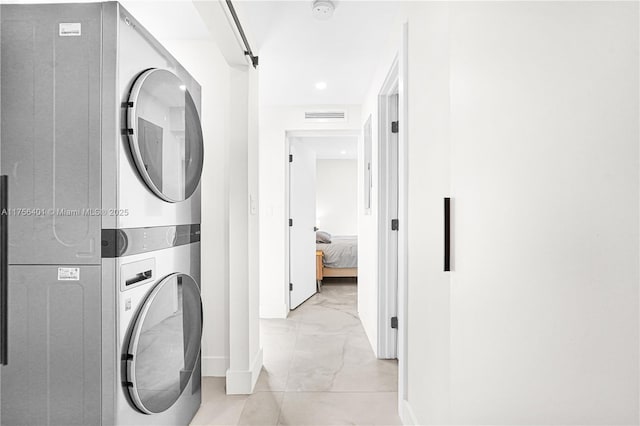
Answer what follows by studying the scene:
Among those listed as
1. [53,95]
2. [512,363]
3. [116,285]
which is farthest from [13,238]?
[512,363]

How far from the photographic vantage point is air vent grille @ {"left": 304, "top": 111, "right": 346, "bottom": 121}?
14.0ft

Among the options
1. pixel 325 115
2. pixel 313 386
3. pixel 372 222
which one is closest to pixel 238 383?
pixel 313 386

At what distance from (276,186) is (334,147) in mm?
2874

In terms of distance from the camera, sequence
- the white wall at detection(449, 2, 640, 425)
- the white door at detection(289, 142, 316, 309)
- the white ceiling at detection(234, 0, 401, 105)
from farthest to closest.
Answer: the white door at detection(289, 142, 316, 309) → the white ceiling at detection(234, 0, 401, 105) → the white wall at detection(449, 2, 640, 425)

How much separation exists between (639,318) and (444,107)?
1.11 meters

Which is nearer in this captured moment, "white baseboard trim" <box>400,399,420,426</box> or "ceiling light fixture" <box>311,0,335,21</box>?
"white baseboard trim" <box>400,399,420,426</box>

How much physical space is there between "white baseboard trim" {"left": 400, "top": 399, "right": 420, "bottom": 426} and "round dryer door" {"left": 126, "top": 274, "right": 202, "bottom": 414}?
1.15m

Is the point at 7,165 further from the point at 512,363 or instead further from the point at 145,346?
Result: the point at 512,363

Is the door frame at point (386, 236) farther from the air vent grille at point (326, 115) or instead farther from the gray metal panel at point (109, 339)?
the gray metal panel at point (109, 339)

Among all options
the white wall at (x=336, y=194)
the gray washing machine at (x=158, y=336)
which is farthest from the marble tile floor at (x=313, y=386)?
the white wall at (x=336, y=194)

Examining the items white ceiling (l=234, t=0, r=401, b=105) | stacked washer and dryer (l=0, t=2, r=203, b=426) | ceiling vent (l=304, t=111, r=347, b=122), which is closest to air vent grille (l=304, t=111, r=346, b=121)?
ceiling vent (l=304, t=111, r=347, b=122)

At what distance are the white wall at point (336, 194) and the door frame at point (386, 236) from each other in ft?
18.5

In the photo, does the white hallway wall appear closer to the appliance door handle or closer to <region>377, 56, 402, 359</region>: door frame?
the appliance door handle

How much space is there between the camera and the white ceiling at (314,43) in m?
2.25
